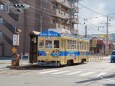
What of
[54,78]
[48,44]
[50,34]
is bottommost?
[54,78]

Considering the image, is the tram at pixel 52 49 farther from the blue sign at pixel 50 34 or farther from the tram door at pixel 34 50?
the tram door at pixel 34 50

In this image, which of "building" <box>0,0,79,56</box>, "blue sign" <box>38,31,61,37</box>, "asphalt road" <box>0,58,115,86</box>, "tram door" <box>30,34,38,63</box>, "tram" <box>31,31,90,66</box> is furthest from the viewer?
"building" <box>0,0,79,56</box>

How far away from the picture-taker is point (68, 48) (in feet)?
113

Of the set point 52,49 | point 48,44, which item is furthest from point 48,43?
point 52,49

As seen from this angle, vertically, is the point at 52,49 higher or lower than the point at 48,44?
lower

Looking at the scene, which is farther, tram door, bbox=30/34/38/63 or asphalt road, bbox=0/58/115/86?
tram door, bbox=30/34/38/63

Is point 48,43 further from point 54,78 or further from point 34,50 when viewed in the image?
point 54,78

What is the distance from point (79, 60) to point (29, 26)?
1376 inches

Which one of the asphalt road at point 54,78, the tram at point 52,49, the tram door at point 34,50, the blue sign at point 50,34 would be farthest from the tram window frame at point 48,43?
the asphalt road at point 54,78

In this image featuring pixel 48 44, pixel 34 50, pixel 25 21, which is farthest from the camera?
pixel 25 21

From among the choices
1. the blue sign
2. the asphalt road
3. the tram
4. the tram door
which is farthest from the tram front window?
the asphalt road

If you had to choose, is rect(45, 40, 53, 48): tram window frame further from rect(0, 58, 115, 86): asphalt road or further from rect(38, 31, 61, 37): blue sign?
rect(0, 58, 115, 86): asphalt road

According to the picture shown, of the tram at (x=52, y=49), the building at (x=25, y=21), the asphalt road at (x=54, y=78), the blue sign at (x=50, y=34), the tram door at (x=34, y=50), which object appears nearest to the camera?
the asphalt road at (x=54, y=78)

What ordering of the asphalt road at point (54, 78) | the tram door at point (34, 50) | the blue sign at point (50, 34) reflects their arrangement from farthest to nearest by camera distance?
the tram door at point (34, 50) → the blue sign at point (50, 34) → the asphalt road at point (54, 78)
